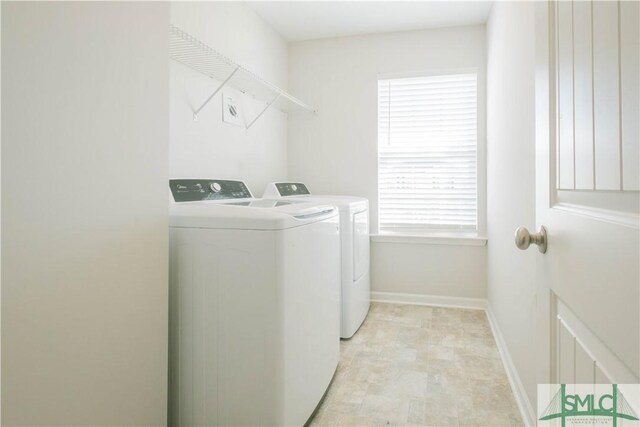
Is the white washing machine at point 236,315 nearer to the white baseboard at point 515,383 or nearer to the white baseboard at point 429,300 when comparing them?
the white baseboard at point 515,383

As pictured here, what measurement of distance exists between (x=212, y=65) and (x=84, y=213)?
4.76 feet

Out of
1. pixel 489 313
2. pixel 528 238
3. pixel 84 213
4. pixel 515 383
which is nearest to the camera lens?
pixel 528 238

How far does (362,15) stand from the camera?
3.03 metres

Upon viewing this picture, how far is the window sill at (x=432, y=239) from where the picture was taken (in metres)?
3.23

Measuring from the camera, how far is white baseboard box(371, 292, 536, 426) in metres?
1.69

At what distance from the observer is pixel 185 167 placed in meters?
2.18

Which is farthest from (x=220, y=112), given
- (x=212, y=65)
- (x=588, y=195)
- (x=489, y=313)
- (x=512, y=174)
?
(x=489, y=313)

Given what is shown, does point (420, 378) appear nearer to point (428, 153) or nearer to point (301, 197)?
point (301, 197)

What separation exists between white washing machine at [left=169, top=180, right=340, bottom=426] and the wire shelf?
0.85 meters

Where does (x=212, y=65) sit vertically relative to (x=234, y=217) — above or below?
above

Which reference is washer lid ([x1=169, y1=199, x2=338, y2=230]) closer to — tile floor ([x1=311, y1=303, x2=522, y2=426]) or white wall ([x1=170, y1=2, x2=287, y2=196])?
white wall ([x1=170, y1=2, x2=287, y2=196])

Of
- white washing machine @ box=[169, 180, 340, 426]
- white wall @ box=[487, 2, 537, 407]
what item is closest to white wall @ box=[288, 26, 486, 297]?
white wall @ box=[487, 2, 537, 407]

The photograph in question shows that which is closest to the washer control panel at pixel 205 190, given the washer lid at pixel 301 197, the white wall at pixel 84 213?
the washer lid at pixel 301 197

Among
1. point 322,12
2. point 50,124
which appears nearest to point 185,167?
point 50,124
